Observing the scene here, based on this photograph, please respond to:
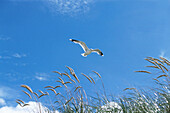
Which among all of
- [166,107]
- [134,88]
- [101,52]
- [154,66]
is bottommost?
[166,107]

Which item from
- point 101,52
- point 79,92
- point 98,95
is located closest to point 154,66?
point 98,95

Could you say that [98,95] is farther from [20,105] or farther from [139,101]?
[20,105]

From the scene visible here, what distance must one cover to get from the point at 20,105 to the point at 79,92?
1365 mm

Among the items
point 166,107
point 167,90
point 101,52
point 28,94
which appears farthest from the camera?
point 101,52

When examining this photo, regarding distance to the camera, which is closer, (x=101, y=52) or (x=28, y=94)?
(x=28, y=94)

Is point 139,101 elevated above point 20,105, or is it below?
below

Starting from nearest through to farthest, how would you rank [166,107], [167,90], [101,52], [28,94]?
[166,107] < [167,90] < [28,94] < [101,52]

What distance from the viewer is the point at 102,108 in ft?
14.3

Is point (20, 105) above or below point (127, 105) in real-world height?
above

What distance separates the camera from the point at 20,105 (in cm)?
496

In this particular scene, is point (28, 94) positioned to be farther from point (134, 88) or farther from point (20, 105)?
point (134, 88)

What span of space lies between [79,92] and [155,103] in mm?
1542

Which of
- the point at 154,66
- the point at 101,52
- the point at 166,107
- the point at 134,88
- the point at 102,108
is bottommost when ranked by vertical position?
the point at 166,107

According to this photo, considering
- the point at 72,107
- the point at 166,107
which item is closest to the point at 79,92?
the point at 72,107
